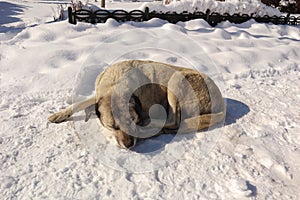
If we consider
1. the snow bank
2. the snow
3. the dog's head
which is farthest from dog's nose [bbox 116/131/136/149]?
the snow bank

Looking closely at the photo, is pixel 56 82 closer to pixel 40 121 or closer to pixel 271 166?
pixel 40 121

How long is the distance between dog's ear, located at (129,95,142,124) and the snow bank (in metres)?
9.02

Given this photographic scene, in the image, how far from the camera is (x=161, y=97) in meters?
3.75

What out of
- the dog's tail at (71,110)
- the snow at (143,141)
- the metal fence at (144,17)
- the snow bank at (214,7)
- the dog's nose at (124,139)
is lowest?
the snow at (143,141)

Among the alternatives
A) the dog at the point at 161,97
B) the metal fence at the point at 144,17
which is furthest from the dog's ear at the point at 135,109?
the metal fence at the point at 144,17

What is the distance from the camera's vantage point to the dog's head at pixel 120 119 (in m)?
2.98

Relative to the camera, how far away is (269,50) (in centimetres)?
777

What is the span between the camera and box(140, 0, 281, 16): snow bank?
11.9 m

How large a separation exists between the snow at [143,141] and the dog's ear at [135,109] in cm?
46

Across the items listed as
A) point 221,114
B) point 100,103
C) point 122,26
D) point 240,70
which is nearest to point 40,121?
point 100,103

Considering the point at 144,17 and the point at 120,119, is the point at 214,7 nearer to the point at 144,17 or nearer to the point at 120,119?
the point at 144,17

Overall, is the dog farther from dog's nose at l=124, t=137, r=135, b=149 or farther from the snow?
the snow

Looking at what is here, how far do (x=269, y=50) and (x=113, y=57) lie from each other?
15.3ft

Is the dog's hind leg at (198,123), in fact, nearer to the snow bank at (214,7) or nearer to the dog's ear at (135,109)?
the dog's ear at (135,109)
